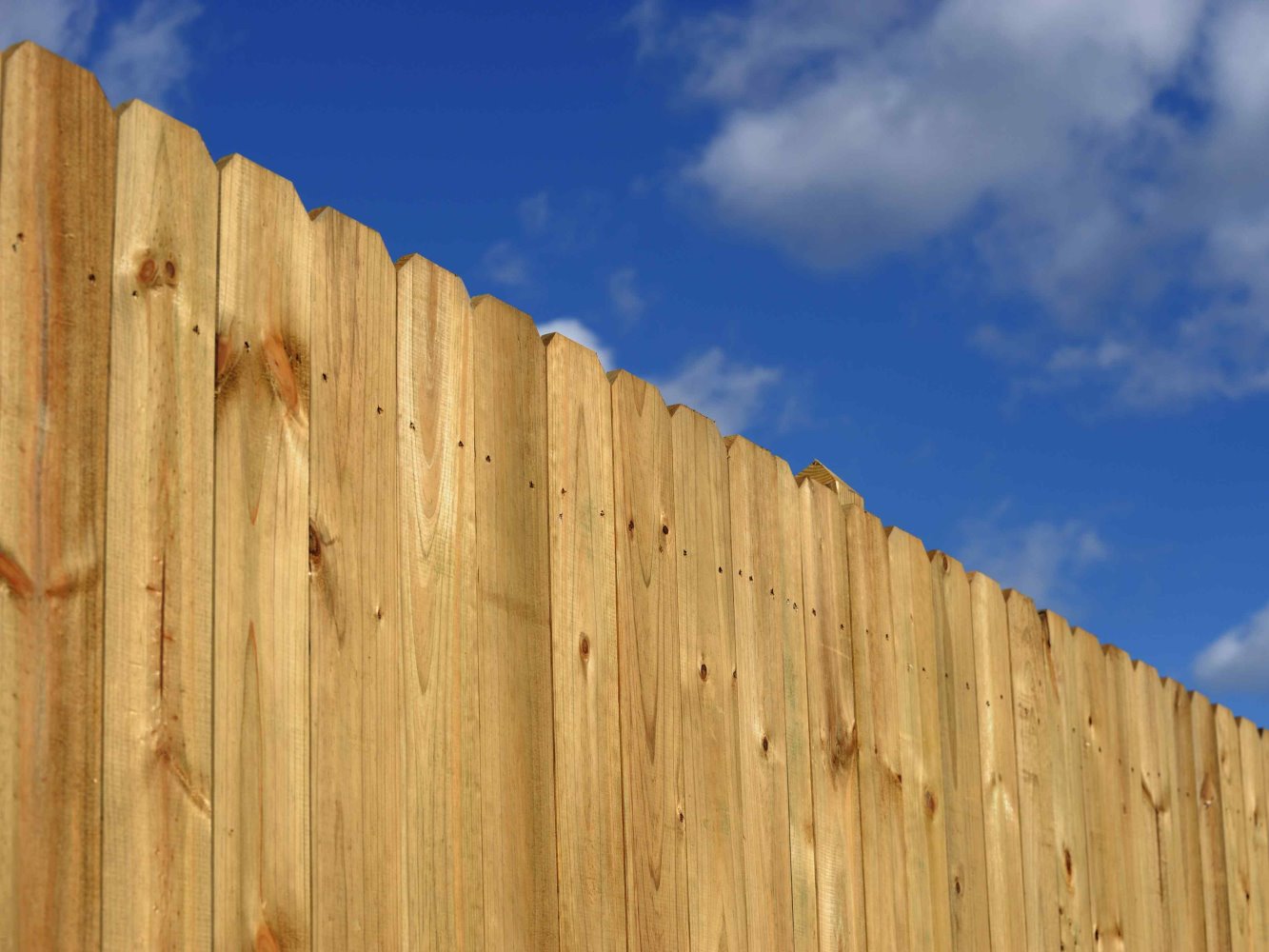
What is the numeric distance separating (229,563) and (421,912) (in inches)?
21.9

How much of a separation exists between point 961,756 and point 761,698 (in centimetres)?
87

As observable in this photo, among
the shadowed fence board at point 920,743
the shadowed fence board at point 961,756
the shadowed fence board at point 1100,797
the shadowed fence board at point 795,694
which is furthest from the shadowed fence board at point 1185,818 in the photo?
the shadowed fence board at point 795,694

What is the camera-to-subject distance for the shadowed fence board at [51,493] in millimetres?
1666

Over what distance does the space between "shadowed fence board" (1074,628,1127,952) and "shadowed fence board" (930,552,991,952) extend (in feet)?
2.11

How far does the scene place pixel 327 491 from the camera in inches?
81.6

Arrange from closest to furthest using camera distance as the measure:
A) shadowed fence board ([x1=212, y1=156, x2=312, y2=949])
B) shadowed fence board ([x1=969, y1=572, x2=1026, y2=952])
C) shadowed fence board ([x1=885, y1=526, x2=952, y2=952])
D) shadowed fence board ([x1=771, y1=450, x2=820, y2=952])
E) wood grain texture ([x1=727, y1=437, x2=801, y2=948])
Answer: shadowed fence board ([x1=212, y1=156, x2=312, y2=949]) → wood grain texture ([x1=727, y1=437, x2=801, y2=948]) → shadowed fence board ([x1=771, y1=450, x2=820, y2=952]) → shadowed fence board ([x1=885, y1=526, x2=952, y2=952]) → shadowed fence board ([x1=969, y1=572, x2=1026, y2=952])

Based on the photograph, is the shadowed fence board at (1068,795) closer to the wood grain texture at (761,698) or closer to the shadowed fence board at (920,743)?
the shadowed fence board at (920,743)

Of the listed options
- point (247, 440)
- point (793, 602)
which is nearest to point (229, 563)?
Answer: point (247, 440)

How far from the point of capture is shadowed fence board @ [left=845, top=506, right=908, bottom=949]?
10.3 feet

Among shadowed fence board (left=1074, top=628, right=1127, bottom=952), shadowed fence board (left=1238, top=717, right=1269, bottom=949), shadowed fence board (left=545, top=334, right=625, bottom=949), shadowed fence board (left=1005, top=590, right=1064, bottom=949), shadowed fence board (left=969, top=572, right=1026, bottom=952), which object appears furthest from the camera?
shadowed fence board (left=1238, top=717, right=1269, bottom=949)

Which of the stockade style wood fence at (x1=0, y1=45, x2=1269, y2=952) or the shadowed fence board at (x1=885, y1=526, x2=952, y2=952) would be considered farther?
the shadowed fence board at (x1=885, y1=526, x2=952, y2=952)

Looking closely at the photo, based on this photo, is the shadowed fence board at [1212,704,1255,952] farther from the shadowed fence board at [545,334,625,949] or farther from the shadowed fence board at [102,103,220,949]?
the shadowed fence board at [102,103,220,949]

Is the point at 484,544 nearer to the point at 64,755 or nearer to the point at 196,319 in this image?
the point at 196,319

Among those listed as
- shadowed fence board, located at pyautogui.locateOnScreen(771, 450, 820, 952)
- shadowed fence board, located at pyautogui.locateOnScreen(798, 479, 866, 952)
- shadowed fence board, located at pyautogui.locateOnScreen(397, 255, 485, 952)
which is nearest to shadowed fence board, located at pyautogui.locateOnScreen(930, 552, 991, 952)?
shadowed fence board, located at pyautogui.locateOnScreen(798, 479, 866, 952)
